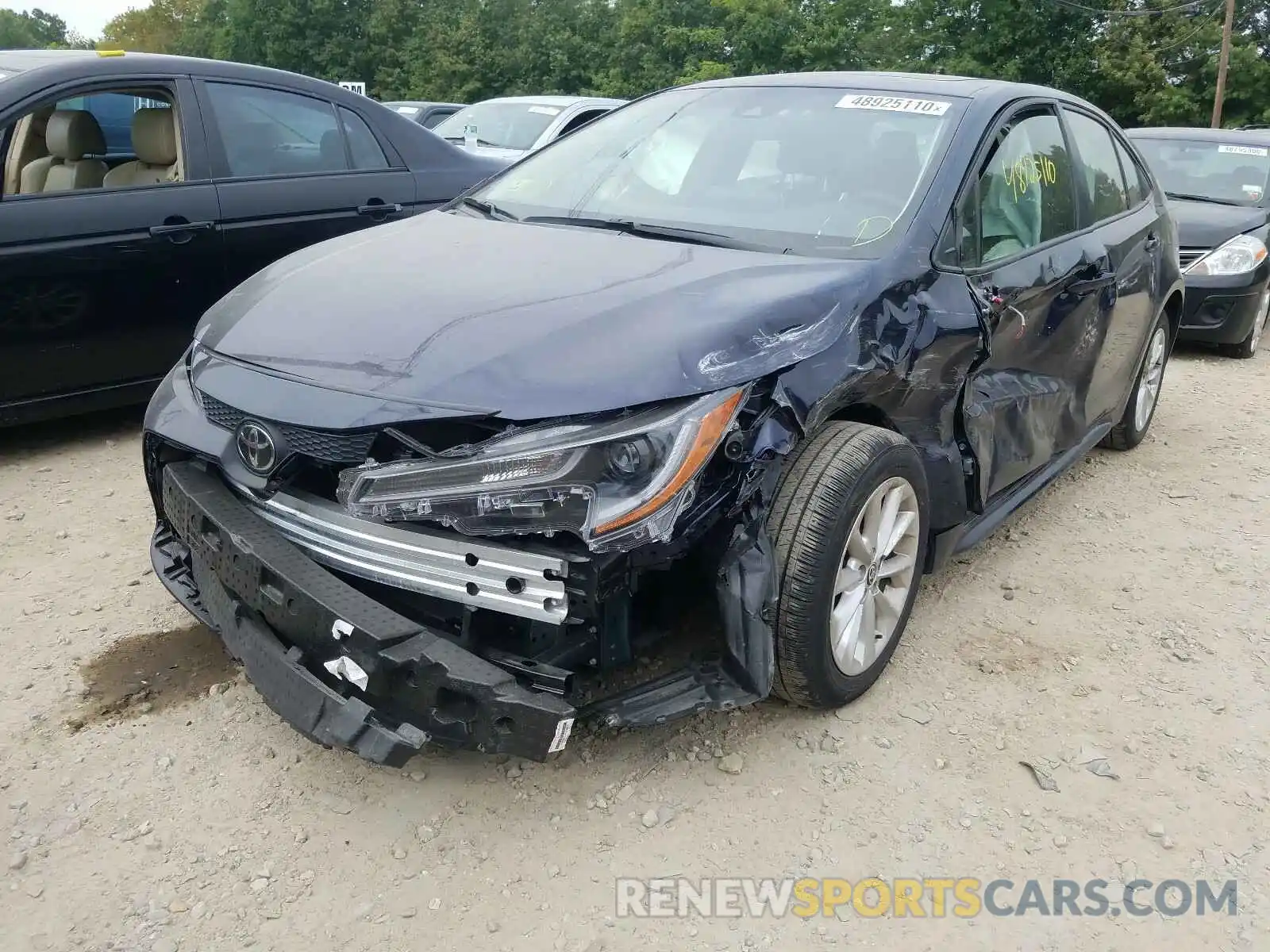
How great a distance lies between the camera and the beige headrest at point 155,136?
4625mm

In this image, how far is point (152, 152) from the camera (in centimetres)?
467

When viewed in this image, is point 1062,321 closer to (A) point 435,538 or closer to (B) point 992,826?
(B) point 992,826

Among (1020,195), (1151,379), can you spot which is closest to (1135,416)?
(1151,379)

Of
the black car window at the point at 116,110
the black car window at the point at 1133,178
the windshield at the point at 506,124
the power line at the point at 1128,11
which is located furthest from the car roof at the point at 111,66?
the power line at the point at 1128,11

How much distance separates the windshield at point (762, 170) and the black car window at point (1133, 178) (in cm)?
167

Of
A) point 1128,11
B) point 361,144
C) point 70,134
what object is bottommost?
point 361,144

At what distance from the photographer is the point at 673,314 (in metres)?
2.38

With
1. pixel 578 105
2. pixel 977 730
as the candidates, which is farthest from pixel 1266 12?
pixel 977 730

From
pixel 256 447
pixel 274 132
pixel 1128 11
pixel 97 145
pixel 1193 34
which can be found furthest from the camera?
pixel 1128 11

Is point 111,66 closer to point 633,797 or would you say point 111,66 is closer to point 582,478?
point 582,478

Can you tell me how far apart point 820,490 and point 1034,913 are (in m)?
1.02

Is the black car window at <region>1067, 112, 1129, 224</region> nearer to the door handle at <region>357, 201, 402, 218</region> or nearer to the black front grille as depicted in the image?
the black front grille

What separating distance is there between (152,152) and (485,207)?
83.1 inches

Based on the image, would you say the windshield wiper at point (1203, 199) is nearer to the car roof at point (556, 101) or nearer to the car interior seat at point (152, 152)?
the car roof at point (556, 101)
